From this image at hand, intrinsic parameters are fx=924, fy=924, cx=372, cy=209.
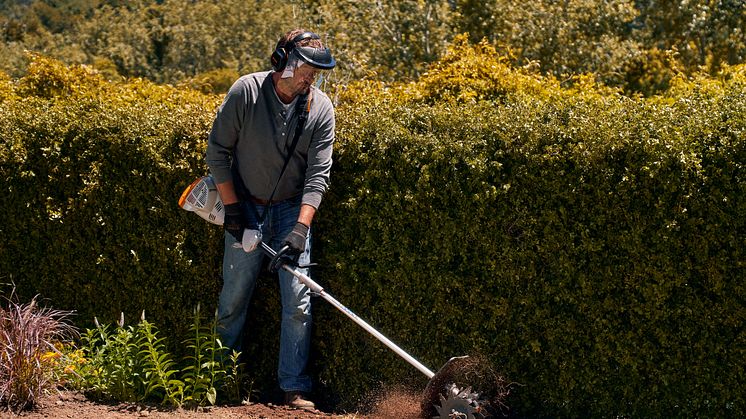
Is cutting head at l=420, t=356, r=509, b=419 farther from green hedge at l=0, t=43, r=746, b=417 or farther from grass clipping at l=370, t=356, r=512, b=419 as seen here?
green hedge at l=0, t=43, r=746, b=417

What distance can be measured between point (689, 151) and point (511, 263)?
45.5 inches

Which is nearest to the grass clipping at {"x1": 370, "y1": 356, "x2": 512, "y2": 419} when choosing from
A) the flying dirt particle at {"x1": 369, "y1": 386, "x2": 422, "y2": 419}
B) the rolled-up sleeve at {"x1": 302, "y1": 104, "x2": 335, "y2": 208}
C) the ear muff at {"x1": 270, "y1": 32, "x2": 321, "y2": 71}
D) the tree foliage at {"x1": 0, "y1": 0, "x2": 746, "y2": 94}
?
the flying dirt particle at {"x1": 369, "y1": 386, "x2": 422, "y2": 419}

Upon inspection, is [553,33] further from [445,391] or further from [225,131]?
[445,391]

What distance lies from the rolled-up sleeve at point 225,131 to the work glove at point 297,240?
0.54 metres

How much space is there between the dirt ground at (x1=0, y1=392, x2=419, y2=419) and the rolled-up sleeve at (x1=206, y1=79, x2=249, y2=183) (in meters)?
1.42

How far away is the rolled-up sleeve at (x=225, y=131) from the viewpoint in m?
5.39

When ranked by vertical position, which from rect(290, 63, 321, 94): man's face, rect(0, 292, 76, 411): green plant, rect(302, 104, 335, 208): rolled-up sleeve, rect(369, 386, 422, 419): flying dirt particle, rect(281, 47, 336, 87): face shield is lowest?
rect(369, 386, 422, 419): flying dirt particle

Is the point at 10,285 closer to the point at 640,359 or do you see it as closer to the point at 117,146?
A: the point at 117,146

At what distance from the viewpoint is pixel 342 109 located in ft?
19.9

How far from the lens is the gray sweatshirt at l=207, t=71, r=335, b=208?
5.40m

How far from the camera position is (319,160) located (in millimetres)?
5406

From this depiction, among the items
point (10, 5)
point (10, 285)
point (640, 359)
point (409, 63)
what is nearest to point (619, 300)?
point (640, 359)

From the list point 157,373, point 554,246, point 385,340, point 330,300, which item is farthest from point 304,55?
point 157,373

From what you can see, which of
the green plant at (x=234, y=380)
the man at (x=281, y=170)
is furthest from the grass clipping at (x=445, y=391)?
the green plant at (x=234, y=380)
